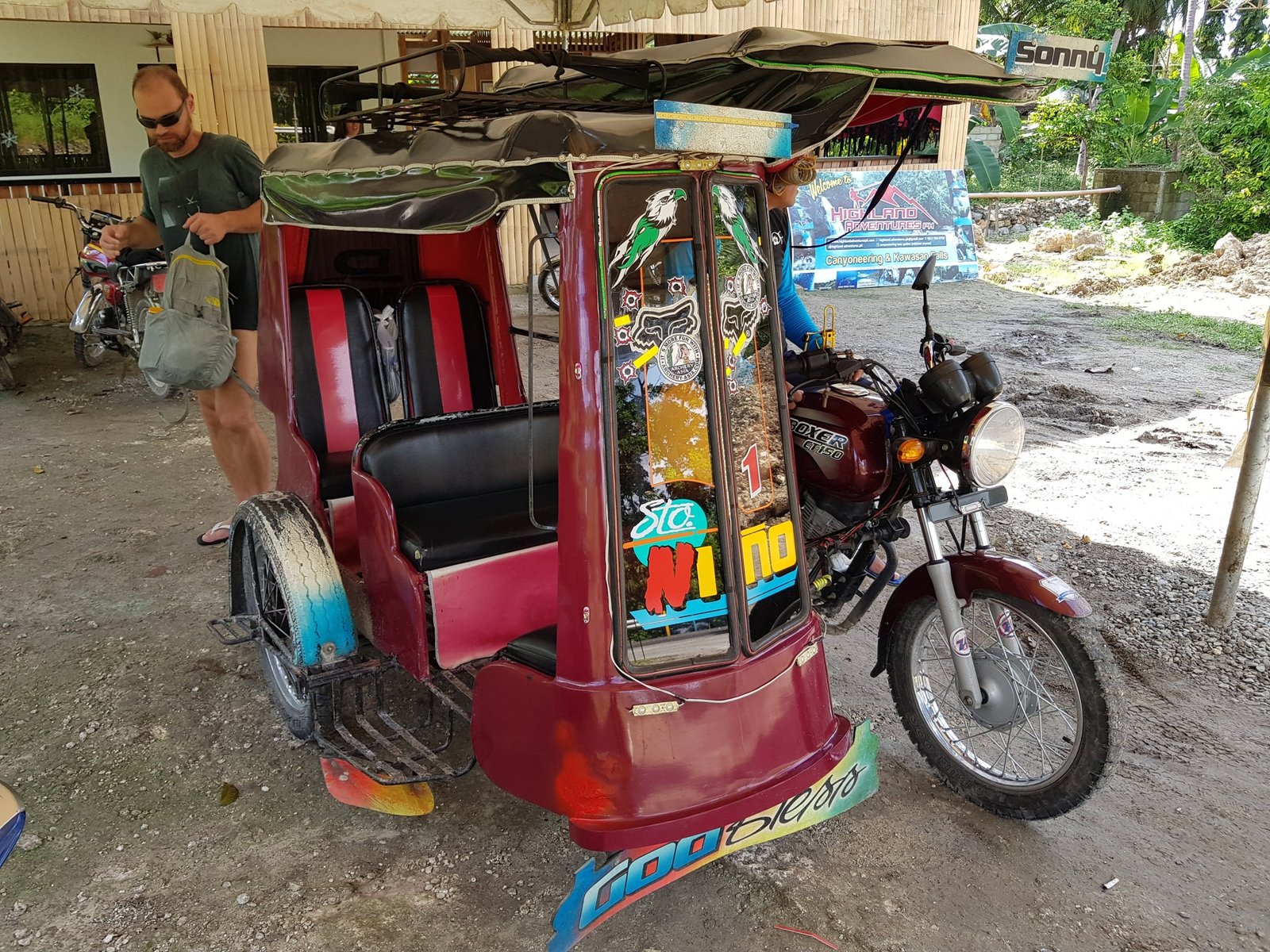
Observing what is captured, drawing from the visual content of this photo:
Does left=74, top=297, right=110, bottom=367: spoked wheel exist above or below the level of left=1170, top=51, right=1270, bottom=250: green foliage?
below

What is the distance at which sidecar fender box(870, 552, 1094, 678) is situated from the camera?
243 cm

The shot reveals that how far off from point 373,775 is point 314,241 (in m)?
2.10

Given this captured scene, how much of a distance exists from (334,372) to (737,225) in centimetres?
196

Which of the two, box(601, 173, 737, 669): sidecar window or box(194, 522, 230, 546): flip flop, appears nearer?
box(601, 173, 737, 669): sidecar window

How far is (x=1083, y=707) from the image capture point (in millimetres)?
2461

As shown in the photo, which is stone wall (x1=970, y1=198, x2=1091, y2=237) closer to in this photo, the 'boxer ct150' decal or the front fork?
the front fork

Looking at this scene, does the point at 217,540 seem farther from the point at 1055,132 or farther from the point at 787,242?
the point at 1055,132

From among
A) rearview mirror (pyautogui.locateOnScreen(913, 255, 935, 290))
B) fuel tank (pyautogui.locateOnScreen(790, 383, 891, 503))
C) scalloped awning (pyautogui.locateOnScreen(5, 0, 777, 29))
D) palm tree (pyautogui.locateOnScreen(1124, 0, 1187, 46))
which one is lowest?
fuel tank (pyautogui.locateOnScreen(790, 383, 891, 503))

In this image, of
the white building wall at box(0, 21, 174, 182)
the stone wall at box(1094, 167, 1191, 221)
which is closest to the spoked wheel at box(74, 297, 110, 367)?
the white building wall at box(0, 21, 174, 182)

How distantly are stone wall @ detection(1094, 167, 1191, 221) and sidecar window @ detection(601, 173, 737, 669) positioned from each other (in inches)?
633

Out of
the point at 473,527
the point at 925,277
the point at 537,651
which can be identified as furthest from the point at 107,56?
the point at 537,651

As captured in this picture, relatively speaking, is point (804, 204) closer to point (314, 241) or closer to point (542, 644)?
point (314, 241)

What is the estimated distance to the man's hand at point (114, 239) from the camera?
4098 mm

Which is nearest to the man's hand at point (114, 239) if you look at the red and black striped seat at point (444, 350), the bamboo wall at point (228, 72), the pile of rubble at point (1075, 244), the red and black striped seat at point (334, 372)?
the red and black striped seat at point (334, 372)
